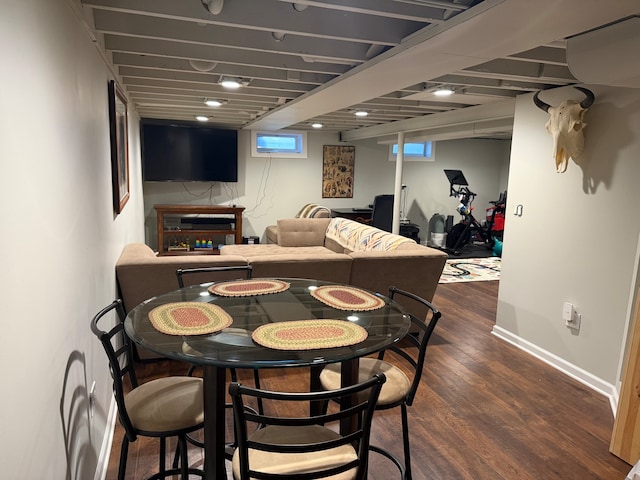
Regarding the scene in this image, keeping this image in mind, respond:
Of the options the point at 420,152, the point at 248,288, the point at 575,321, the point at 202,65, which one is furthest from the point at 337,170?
the point at 248,288

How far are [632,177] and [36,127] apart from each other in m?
3.12

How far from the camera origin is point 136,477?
81.2 inches

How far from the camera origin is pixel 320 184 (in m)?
8.11

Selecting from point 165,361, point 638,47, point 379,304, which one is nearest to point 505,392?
point 379,304

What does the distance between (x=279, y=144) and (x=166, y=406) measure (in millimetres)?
6624

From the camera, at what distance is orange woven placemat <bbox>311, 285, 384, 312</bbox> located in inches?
77.5

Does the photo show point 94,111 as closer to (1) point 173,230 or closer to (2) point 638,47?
(2) point 638,47

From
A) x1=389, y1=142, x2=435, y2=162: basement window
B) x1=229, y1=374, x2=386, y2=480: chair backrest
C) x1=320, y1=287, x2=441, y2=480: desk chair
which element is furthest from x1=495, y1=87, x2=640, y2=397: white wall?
x1=389, y1=142, x2=435, y2=162: basement window

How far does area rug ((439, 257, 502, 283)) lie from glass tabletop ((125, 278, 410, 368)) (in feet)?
13.8

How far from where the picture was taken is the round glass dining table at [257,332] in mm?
1434

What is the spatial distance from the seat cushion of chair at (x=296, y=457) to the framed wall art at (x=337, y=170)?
268 inches

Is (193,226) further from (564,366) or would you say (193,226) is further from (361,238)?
(564,366)

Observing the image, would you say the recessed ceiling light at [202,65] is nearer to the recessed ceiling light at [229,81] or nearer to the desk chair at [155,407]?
the recessed ceiling light at [229,81]

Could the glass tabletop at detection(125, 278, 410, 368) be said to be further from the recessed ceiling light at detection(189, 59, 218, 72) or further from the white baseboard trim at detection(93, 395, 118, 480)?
the recessed ceiling light at detection(189, 59, 218, 72)
